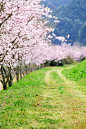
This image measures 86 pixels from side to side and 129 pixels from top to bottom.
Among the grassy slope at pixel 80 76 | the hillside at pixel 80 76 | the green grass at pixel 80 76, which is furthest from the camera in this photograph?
the hillside at pixel 80 76

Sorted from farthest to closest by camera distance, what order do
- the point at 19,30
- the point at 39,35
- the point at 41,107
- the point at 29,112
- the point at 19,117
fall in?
the point at 39,35 → the point at 19,30 → the point at 41,107 → the point at 29,112 → the point at 19,117

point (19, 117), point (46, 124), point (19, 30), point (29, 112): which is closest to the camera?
point (46, 124)

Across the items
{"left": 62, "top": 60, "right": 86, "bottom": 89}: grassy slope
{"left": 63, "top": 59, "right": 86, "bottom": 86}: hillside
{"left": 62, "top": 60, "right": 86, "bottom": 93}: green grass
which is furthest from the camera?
{"left": 63, "top": 59, "right": 86, "bottom": 86}: hillside

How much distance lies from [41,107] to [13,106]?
5.31 feet

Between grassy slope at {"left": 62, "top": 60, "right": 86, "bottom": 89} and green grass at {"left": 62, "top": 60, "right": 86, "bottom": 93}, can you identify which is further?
grassy slope at {"left": 62, "top": 60, "right": 86, "bottom": 89}

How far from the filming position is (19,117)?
7.49 metres

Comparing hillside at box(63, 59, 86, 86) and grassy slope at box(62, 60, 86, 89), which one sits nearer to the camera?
grassy slope at box(62, 60, 86, 89)

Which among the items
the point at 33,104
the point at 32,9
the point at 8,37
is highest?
the point at 32,9

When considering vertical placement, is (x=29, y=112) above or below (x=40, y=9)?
below

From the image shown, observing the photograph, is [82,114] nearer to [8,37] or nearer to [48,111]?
[48,111]

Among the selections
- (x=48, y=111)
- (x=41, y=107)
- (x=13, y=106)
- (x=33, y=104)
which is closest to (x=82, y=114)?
(x=48, y=111)

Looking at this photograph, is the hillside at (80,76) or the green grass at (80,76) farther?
the hillside at (80,76)

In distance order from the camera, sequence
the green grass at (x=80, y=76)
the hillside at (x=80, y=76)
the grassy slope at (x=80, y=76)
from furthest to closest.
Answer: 1. the hillside at (x=80, y=76)
2. the grassy slope at (x=80, y=76)
3. the green grass at (x=80, y=76)

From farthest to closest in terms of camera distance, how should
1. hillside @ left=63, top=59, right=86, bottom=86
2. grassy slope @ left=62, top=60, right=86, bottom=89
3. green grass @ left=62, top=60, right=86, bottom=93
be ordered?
hillside @ left=63, top=59, right=86, bottom=86
grassy slope @ left=62, top=60, right=86, bottom=89
green grass @ left=62, top=60, right=86, bottom=93
